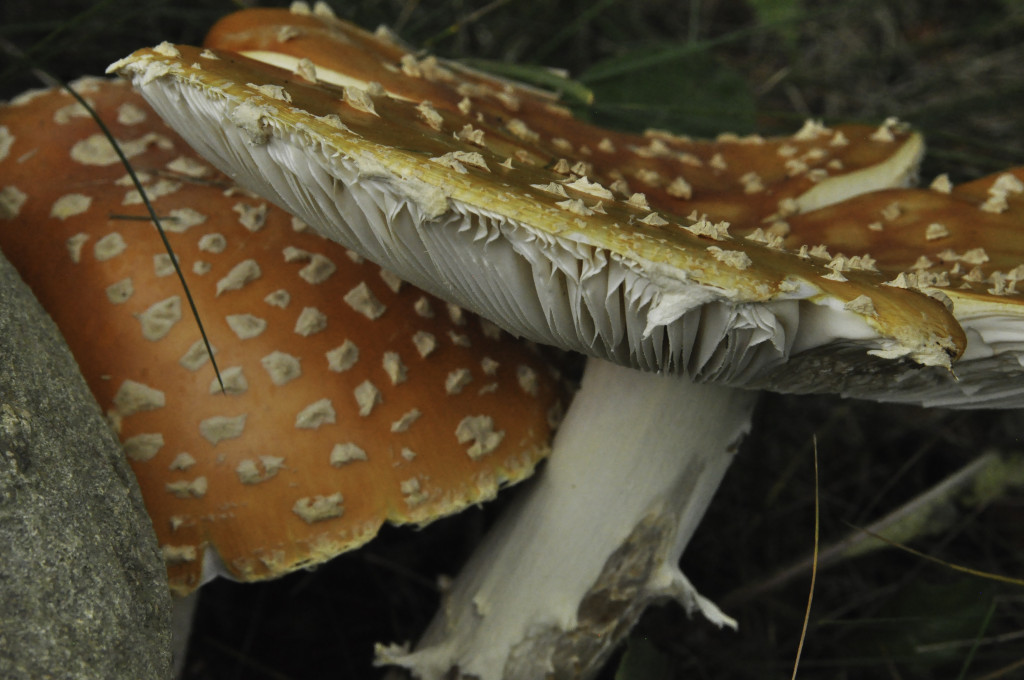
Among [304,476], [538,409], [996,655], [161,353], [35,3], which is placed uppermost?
[35,3]

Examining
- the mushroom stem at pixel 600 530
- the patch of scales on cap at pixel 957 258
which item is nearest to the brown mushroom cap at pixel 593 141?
the patch of scales on cap at pixel 957 258

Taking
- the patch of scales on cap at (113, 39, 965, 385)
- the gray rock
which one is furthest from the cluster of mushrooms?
the gray rock

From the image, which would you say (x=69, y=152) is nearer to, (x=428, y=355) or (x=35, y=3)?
(x=428, y=355)

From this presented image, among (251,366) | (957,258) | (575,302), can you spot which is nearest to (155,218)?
(251,366)

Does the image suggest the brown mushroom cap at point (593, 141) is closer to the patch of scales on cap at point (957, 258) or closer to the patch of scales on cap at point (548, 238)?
the patch of scales on cap at point (548, 238)

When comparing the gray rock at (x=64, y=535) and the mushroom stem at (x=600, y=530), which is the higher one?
the gray rock at (x=64, y=535)

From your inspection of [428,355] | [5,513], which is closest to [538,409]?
[428,355]
